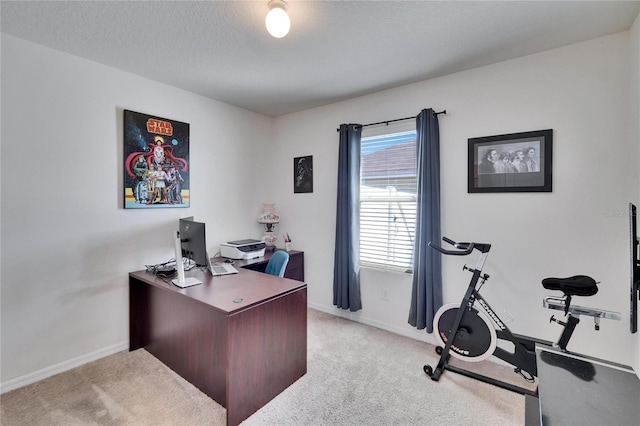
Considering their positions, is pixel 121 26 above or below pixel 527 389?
above

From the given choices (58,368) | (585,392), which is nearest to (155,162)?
(58,368)

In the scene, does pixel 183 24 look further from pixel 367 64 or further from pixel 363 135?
pixel 363 135

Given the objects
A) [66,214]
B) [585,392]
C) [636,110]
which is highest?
[636,110]

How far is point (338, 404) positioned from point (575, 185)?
2351mm

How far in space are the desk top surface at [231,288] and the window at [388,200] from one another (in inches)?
48.6

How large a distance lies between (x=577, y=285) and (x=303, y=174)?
9.32 ft

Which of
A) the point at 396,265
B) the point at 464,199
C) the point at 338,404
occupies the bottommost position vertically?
the point at 338,404

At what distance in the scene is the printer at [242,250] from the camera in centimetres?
316

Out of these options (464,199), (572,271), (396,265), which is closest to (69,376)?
(396,265)

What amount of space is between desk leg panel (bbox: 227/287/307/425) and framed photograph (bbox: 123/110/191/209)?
1722 mm

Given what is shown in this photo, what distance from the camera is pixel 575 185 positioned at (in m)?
2.15

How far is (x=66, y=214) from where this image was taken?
7.66ft

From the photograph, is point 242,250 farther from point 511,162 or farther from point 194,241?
point 511,162

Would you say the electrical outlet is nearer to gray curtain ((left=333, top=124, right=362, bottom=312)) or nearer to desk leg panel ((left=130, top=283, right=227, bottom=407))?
gray curtain ((left=333, top=124, right=362, bottom=312))
